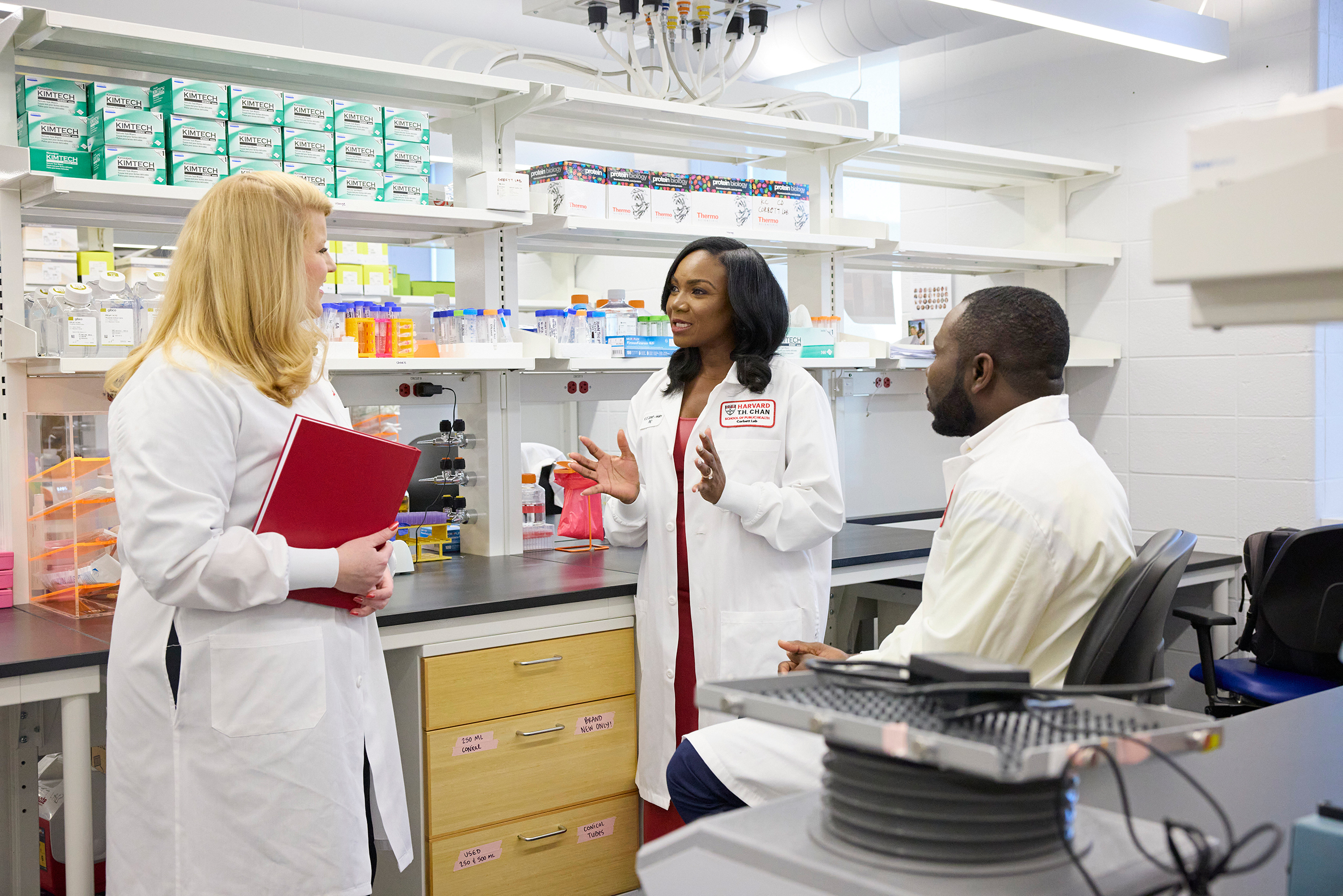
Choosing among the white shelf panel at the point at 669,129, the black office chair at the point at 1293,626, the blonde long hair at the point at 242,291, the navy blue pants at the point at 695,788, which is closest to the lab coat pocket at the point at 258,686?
the blonde long hair at the point at 242,291

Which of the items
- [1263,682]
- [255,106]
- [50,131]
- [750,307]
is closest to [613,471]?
[750,307]

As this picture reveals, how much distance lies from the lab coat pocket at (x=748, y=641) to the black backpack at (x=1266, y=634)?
5.21ft

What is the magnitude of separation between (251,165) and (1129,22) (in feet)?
8.71

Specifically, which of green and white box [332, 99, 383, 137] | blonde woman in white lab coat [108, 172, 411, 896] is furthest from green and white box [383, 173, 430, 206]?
blonde woman in white lab coat [108, 172, 411, 896]

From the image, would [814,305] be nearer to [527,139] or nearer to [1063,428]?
[527,139]

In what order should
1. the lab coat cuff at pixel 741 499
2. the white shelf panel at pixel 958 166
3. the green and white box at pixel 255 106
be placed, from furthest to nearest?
the white shelf panel at pixel 958 166 → the green and white box at pixel 255 106 → the lab coat cuff at pixel 741 499

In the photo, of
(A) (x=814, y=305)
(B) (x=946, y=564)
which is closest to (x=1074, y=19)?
(A) (x=814, y=305)

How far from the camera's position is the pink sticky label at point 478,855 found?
2486mm

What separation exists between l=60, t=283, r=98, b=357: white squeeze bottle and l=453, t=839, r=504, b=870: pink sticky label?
1.35 m

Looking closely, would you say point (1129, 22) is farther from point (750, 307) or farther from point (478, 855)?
point (478, 855)

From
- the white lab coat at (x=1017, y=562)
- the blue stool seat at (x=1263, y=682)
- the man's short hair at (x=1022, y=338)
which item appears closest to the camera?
the white lab coat at (x=1017, y=562)

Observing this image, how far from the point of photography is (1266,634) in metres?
3.24

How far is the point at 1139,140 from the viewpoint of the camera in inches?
174

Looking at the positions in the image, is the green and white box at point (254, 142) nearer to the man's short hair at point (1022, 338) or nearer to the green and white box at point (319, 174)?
the green and white box at point (319, 174)
